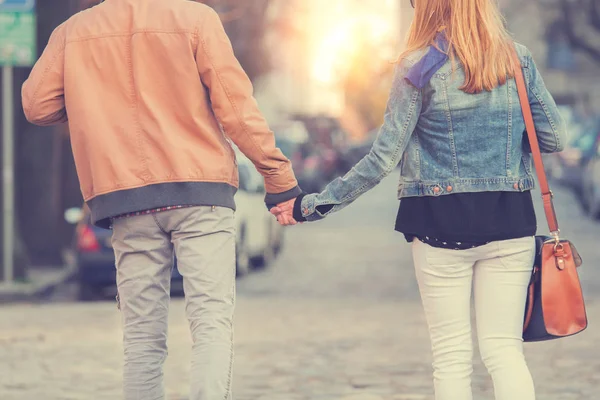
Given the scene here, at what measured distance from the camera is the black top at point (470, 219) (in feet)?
13.7

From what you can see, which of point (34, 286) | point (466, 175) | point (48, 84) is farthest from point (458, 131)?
point (34, 286)

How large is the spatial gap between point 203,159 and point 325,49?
8945cm

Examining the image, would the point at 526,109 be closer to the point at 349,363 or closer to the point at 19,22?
the point at 349,363

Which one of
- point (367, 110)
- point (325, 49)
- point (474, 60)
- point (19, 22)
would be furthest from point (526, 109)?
point (325, 49)

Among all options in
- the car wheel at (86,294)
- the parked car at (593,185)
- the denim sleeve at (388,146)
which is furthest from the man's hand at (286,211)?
the parked car at (593,185)

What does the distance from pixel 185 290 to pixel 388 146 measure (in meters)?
0.86

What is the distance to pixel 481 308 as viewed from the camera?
427cm

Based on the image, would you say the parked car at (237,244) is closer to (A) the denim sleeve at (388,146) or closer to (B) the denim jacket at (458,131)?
(A) the denim sleeve at (388,146)

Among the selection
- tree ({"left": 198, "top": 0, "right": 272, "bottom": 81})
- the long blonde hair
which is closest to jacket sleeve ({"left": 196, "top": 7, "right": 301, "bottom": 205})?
the long blonde hair

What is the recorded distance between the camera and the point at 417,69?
13.7 ft

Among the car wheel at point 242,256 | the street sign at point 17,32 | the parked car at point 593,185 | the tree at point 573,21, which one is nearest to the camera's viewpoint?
the street sign at point 17,32

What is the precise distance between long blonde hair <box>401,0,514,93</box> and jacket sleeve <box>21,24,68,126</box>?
1224mm

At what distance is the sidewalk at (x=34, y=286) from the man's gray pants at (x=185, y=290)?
7937 millimetres

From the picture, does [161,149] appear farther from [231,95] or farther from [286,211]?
[286,211]
